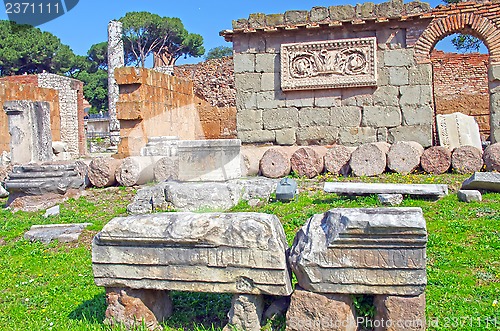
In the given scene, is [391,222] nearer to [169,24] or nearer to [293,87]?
[293,87]

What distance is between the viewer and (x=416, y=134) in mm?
10938

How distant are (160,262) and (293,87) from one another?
28.4ft

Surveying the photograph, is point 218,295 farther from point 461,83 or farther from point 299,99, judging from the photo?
point 461,83

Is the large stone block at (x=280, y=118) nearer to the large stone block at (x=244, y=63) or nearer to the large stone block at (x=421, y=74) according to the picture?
the large stone block at (x=244, y=63)

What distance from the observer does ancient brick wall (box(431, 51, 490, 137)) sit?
18.2m

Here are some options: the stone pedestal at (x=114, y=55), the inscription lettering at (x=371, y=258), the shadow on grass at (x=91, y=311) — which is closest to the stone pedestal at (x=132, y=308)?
the shadow on grass at (x=91, y=311)

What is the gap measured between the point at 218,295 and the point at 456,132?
27.8ft

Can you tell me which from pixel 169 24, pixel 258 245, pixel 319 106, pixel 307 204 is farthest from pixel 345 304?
pixel 169 24

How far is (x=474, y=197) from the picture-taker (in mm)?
7133

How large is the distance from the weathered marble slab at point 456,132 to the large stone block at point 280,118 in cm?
323

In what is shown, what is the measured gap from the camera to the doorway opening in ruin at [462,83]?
18.2 meters

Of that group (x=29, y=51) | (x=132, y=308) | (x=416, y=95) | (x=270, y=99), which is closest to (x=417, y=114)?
(x=416, y=95)

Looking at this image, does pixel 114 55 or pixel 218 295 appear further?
pixel 114 55

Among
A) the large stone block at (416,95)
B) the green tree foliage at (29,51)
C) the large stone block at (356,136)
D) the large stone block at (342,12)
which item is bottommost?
the large stone block at (356,136)
